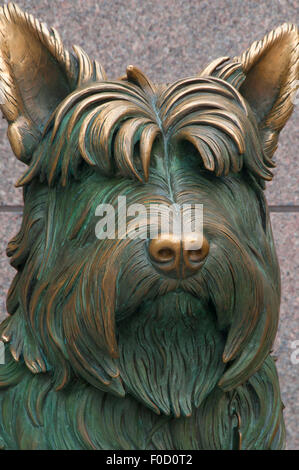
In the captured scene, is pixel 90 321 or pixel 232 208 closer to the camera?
pixel 90 321

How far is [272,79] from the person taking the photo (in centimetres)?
200

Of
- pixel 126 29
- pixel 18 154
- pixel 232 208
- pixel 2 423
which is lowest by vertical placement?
pixel 2 423

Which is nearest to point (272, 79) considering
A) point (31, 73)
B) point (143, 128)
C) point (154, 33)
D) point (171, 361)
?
point (143, 128)

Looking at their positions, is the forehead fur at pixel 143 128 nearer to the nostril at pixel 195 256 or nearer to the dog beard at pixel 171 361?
the nostril at pixel 195 256

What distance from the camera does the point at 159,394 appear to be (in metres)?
1.79

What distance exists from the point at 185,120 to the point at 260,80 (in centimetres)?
31

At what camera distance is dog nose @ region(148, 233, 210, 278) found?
5.29ft

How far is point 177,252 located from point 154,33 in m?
1.36

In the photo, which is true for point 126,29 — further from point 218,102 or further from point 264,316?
point 264,316

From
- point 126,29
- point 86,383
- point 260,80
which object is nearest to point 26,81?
point 260,80

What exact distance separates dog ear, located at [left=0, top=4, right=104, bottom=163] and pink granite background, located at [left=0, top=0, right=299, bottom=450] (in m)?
0.88

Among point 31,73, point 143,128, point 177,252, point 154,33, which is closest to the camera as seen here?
point 177,252

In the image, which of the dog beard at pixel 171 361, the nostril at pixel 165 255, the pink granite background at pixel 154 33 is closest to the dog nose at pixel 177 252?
the nostril at pixel 165 255

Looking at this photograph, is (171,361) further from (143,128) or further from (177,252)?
(143,128)
